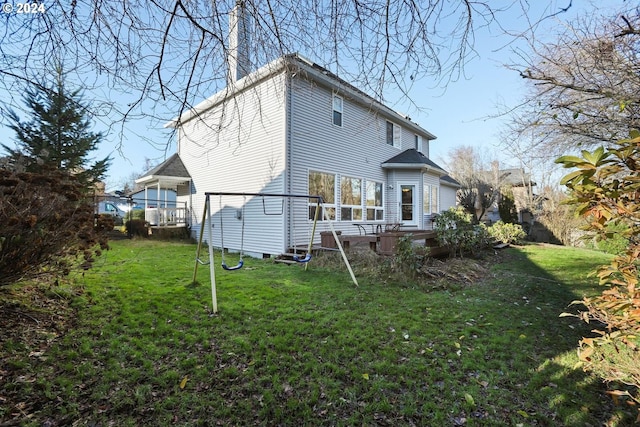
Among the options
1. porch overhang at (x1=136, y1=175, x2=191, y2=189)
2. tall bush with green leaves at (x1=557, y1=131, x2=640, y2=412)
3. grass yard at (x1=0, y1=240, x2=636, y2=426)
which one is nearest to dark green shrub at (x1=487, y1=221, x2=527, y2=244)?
grass yard at (x1=0, y1=240, x2=636, y2=426)

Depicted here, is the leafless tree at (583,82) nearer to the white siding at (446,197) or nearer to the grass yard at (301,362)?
the grass yard at (301,362)

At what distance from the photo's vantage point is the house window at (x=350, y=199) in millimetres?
11094

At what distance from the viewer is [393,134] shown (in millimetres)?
14289

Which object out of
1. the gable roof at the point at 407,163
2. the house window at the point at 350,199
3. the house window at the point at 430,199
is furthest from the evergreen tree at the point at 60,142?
the house window at the point at 430,199

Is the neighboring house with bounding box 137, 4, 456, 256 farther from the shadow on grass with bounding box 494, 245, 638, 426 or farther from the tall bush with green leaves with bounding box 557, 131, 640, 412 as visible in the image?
the tall bush with green leaves with bounding box 557, 131, 640, 412

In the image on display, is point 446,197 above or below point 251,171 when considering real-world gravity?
below

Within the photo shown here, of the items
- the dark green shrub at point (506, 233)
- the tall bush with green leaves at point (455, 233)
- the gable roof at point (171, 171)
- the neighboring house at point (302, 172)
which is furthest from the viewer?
the gable roof at point (171, 171)

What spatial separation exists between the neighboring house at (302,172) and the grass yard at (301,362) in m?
3.54

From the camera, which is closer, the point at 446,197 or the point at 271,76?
the point at 271,76

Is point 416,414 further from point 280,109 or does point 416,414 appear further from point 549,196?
point 549,196

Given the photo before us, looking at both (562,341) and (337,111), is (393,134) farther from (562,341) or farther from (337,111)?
(562,341)

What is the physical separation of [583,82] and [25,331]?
7773 millimetres

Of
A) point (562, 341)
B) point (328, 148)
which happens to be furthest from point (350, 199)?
point (562, 341)

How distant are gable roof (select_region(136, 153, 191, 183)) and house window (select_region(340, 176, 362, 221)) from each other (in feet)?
23.2
